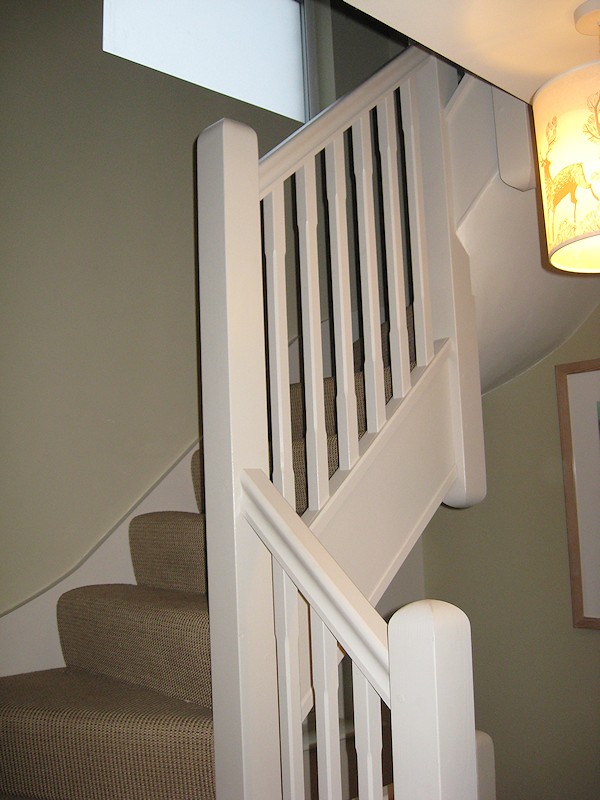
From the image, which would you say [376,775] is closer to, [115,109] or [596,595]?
[596,595]

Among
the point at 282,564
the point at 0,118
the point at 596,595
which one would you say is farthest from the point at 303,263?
the point at 596,595

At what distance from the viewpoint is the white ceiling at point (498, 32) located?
4.50 feet

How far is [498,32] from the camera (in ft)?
4.78

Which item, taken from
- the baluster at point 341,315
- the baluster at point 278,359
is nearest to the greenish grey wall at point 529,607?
the baluster at point 341,315

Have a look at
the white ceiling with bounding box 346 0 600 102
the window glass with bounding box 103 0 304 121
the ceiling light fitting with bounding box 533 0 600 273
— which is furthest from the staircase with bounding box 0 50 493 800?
the window glass with bounding box 103 0 304 121

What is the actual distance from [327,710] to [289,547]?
10.1 inches

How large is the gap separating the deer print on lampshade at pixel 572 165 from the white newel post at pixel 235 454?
0.54 metres

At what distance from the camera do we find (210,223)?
4.58ft

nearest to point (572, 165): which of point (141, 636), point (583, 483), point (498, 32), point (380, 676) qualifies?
point (498, 32)

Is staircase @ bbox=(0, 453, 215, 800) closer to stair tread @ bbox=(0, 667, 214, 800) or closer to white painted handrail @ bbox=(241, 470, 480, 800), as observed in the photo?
stair tread @ bbox=(0, 667, 214, 800)

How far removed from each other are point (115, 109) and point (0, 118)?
377 millimetres

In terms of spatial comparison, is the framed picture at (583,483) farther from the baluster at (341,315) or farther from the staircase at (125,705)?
the staircase at (125,705)

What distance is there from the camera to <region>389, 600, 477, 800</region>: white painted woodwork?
936mm

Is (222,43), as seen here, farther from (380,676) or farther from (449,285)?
(380,676)
